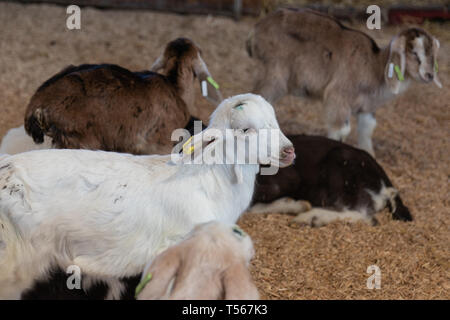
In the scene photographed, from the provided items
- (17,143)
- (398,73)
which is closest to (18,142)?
(17,143)

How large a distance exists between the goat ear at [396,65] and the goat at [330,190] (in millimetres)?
1379

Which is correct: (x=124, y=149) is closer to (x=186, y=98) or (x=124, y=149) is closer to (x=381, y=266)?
(x=186, y=98)

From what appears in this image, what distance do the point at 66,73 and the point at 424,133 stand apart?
15.3 ft

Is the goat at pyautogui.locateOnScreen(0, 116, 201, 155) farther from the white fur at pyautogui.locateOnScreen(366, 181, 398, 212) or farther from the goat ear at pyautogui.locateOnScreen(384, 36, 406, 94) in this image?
the goat ear at pyautogui.locateOnScreen(384, 36, 406, 94)

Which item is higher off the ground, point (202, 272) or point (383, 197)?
point (202, 272)

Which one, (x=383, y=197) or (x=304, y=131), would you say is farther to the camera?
→ (x=304, y=131)

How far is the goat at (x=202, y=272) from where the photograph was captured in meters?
2.32

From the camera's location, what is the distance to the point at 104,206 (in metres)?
3.07

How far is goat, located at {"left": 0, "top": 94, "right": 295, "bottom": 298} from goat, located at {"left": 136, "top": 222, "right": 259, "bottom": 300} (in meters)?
0.59

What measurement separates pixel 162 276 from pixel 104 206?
837 mm

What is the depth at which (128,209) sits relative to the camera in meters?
3.09

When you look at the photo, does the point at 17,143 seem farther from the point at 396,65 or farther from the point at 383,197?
the point at 396,65

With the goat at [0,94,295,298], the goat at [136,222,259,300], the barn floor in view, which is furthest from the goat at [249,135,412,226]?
the goat at [136,222,259,300]

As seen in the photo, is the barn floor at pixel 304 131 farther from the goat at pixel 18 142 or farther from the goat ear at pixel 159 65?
the goat ear at pixel 159 65
